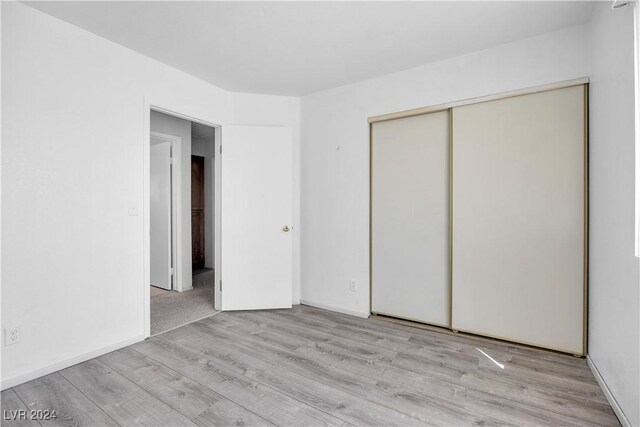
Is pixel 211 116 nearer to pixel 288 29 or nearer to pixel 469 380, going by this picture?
pixel 288 29

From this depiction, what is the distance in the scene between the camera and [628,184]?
1541mm

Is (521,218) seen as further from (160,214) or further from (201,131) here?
(201,131)

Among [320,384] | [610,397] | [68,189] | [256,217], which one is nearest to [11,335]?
[68,189]

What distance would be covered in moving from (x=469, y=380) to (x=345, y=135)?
94.1 inches

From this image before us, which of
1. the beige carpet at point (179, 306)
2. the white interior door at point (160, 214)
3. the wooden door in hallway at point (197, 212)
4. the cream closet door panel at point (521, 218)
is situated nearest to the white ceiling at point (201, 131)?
the wooden door in hallway at point (197, 212)

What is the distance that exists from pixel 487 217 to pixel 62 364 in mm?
3310

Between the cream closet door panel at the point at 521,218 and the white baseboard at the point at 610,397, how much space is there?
0.78 ft

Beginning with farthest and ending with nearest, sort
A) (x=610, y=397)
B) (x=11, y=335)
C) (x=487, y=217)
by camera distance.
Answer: (x=487, y=217) → (x=11, y=335) → (x=610, y=397)

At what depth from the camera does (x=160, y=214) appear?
4176 mm

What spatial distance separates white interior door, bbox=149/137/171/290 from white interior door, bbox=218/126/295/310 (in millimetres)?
1258

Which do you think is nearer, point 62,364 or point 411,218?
point 62,364

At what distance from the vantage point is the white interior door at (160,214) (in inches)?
161

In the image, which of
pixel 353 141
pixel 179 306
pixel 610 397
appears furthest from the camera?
pixel 179 306

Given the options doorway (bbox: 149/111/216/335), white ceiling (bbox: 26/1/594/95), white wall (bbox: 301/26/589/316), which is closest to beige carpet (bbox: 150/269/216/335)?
doorway (bbox: 149/111/216/335)
